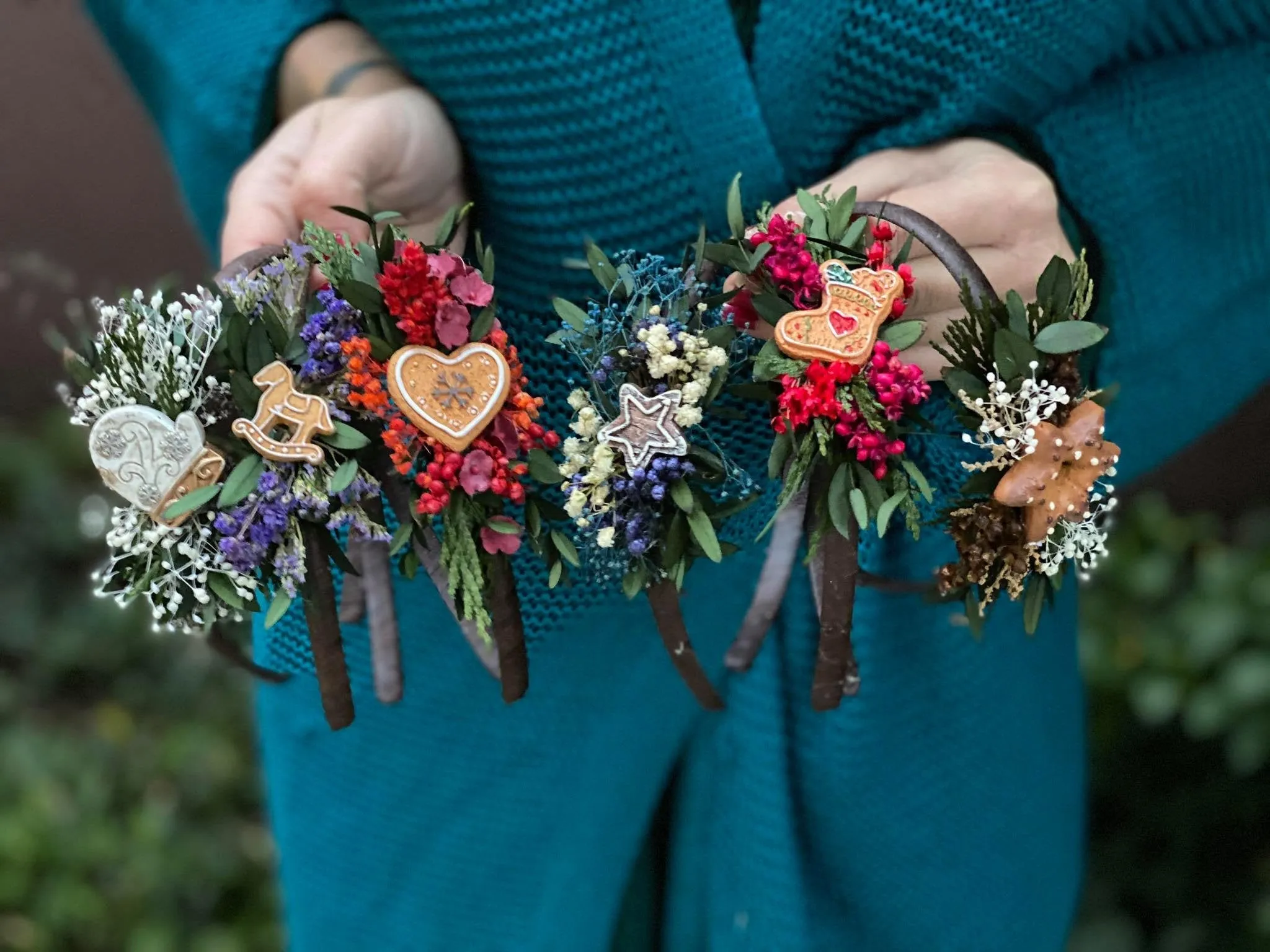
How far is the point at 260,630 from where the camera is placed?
57cm

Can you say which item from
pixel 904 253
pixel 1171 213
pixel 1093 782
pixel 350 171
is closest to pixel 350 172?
pixel 350 171

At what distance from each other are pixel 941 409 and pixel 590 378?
175mm

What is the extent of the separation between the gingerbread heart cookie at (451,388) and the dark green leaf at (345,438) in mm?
20

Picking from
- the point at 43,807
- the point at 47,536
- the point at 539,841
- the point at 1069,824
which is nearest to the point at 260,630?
the point at 539,841

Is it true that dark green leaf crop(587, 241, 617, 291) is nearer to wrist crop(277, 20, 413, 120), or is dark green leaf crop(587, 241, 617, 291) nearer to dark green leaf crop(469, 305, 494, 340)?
dark green leaf crop(469, 305, 494, 340)

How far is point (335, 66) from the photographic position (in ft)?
1.65

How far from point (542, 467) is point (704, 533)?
0.20 ft

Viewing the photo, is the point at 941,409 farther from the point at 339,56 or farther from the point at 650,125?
Answer: the point at 339,56

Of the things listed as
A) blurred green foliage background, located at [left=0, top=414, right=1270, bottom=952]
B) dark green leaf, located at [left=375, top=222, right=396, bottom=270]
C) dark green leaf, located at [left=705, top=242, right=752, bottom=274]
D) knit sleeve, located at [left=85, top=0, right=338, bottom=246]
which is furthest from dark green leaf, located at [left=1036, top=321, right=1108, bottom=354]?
blurred green foliage background, located at [left=0, top=414, right=1270, bottom=952]

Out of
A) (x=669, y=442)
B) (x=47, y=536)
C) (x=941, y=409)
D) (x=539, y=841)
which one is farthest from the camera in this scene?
(x=47, y=536)

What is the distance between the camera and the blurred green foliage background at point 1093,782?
3.16ft

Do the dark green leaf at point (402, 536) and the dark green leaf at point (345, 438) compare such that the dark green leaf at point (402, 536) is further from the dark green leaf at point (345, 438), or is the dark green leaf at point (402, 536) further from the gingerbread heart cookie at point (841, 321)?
the gingerbread heart cookie at point (841, 321)

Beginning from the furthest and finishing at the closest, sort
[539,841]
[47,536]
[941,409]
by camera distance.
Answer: [47,536] < [539,841] < [941,409]

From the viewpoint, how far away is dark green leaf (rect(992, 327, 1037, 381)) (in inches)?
14.7
